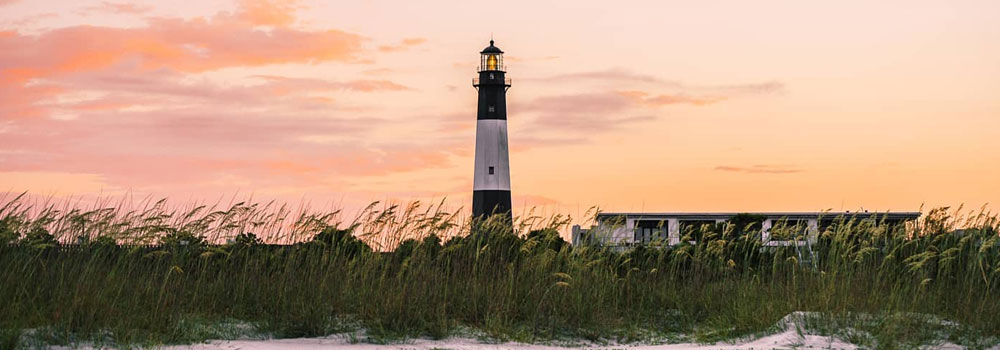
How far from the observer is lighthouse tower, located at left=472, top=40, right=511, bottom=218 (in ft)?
116

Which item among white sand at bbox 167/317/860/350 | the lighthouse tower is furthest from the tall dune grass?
the lighthouse tower

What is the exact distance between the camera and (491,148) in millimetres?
35219

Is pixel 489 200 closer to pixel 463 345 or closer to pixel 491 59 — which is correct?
pixel 491 59

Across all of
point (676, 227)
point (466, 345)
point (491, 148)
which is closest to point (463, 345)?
point (466, 345)

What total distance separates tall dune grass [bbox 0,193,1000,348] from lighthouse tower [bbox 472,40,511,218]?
75.8ft

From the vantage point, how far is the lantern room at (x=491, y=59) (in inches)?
1457

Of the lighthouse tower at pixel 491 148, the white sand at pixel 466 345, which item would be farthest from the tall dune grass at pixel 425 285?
the lighthouse tower at pixel 491 148

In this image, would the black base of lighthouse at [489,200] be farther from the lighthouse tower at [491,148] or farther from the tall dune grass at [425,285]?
the tall dune grass at [425,285]

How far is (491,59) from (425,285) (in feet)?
90.7

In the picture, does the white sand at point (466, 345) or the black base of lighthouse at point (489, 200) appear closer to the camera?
the white sand at point (466, 345)

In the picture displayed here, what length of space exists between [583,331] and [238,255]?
12.4 ft

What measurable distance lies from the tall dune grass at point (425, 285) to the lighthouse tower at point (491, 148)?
23.1 m

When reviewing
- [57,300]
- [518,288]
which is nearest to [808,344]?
[518,288]

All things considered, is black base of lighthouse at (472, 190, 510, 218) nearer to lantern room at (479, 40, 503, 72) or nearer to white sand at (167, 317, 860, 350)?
lantern room at (479, 40, 503, 72)
